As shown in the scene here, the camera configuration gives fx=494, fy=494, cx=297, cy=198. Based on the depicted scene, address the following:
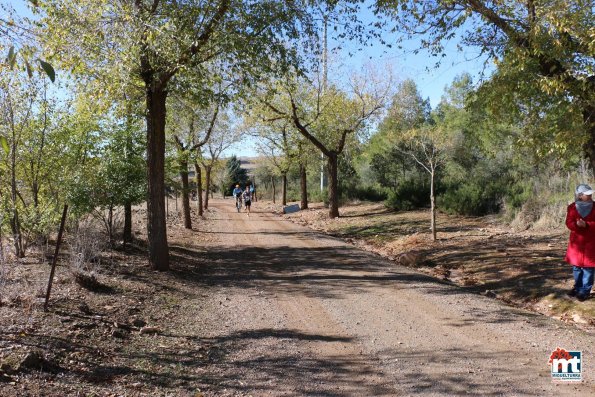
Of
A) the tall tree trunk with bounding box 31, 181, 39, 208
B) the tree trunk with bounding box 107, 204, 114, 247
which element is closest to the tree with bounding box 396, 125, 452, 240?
the tree trunk with bounding box 107, 204, 114, 247

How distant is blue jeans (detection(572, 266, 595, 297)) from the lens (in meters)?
7.52

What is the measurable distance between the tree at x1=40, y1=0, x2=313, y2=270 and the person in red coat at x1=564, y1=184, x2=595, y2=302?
20.6 feet

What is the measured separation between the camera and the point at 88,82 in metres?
10.5

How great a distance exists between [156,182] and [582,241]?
26.4 ft

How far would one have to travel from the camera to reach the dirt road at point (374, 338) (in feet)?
15.9

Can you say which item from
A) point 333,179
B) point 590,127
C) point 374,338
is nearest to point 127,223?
point 374,338

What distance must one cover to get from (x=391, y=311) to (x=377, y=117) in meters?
18.6

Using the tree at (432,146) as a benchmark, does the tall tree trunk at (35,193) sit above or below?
below

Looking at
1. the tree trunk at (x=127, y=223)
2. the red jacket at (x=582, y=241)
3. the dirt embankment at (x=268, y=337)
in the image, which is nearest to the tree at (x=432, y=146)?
the dirt embankment at (x=268, y=337)

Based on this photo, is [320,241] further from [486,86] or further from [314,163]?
[314,163]

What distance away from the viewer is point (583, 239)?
7488 mm

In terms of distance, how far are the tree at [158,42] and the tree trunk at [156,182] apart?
0.02 meters

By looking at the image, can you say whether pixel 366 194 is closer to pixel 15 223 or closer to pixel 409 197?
pixel 409 197

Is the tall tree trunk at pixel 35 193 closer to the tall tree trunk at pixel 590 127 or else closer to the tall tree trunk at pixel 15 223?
the tall tree trunk at pixel 15 223
